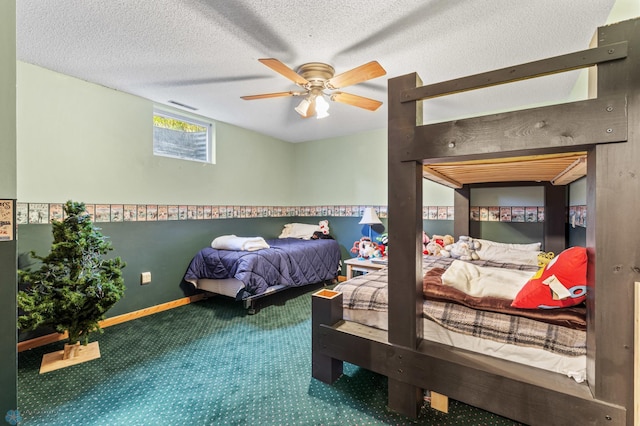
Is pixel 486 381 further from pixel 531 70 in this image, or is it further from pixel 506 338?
pixel 531 70

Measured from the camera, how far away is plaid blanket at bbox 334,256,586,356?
1294 mm

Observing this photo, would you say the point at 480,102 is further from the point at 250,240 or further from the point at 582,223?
the point at 250,240

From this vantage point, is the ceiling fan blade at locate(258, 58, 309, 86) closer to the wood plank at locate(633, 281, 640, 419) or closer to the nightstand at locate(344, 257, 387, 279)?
the wood plank at locate(633, 281, 640, 419)

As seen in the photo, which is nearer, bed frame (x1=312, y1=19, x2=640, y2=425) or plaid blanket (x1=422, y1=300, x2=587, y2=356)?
bed frame (x1=312, y1=19, x2=640, y2=425)

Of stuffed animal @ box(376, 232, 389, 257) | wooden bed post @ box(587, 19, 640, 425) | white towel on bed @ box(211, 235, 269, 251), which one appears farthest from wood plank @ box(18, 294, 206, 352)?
wooden bed post @ box(587, 19, 640, 425)

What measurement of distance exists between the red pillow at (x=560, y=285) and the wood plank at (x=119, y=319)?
130 inches

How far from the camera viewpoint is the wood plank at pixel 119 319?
2375 mm

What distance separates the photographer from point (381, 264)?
3.59 metres

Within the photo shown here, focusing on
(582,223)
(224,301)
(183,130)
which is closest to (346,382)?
(224,301)

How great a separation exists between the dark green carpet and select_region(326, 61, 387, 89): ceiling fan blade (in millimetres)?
2059

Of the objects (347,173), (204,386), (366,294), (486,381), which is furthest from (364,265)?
(486,381)

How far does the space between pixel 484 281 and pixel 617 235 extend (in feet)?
2.21

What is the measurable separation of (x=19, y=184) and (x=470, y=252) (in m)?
4.14

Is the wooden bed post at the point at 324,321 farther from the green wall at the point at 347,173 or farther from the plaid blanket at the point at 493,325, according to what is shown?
the green wall at the point at 347,173
